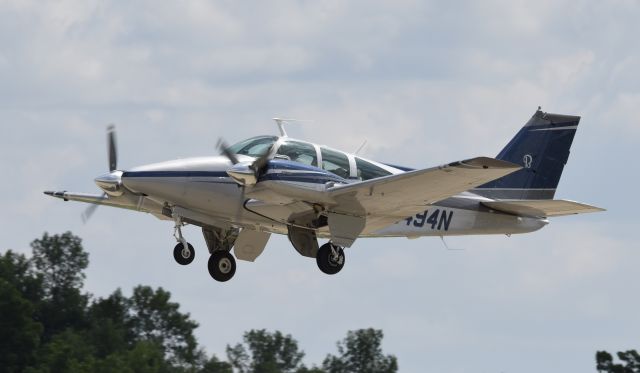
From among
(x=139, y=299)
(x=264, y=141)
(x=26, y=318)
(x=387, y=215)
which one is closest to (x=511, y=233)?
(x=387, y=215)

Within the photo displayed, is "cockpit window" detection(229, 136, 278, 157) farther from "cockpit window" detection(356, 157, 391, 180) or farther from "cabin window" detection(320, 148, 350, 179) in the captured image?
"cockpit window" detection(356, 157, 391, 180)

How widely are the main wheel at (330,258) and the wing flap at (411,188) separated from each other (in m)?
0.97

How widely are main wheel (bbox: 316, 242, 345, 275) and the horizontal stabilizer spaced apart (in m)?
4.19

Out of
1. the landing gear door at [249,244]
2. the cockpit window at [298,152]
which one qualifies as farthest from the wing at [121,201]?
the cockpit window at [298,152]

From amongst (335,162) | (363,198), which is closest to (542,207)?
(363,198)

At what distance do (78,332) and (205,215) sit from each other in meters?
47.7

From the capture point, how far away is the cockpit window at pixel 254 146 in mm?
32531

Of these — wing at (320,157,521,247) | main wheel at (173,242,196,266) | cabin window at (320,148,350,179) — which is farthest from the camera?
main wheel at (173,242,196,266)

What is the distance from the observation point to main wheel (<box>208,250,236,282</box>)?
3497cm

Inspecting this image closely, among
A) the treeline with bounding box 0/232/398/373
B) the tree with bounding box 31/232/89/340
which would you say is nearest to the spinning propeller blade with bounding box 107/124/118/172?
the treeline with bounding box 0/232/398/373

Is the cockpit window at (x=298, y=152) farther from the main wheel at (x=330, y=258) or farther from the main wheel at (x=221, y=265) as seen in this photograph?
the main wheel at (x=221, y=265)

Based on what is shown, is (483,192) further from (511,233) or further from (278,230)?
(278,230)

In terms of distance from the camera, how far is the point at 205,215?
33.8 metres

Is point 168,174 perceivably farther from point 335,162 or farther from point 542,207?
point 542,207
